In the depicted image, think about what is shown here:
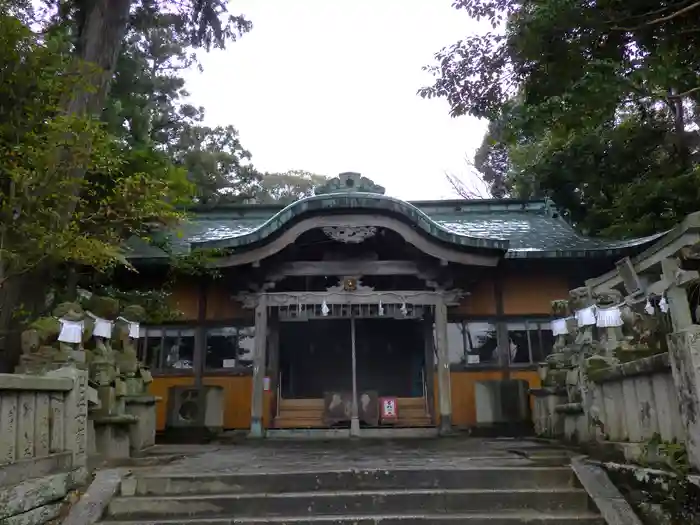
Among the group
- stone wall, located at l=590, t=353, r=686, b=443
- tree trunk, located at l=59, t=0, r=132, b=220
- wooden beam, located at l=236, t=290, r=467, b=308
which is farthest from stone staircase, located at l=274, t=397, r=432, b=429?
tree trunk, located at l=59, t=0, r=132, b=220

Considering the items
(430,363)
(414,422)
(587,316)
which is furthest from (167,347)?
(587,316)

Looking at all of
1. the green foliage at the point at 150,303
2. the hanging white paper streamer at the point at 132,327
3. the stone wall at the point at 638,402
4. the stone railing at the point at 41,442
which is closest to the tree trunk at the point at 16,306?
the hanging white paper streamer at the point at 132,327

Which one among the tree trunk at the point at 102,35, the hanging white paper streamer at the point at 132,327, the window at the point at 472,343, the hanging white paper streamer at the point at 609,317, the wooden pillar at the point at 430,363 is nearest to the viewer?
Answer: the hanging white paper streamer at the point at 609,317

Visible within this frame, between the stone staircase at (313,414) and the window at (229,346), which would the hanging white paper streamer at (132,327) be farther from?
the stone staircase at (313,414)

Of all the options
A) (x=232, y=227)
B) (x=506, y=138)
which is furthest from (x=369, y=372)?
(x=506, y=138)

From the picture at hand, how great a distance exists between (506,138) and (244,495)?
283 inches

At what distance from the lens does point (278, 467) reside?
22.6 ft

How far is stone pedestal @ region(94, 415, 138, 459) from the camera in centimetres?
736

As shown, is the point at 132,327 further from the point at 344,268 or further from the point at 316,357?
the point at 316,357

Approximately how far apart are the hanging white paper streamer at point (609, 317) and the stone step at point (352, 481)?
7.31ft

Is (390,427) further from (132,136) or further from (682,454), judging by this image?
(132,136)

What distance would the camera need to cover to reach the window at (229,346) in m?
13.0

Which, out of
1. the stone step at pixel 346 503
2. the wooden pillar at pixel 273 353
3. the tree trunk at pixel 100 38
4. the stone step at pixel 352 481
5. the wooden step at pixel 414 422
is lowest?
the stone step at pixel 346 503

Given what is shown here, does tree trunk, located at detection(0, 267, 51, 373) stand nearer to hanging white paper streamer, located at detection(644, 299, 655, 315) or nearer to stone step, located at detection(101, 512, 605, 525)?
stone step, located at detection(101, 512, 605, 525)
